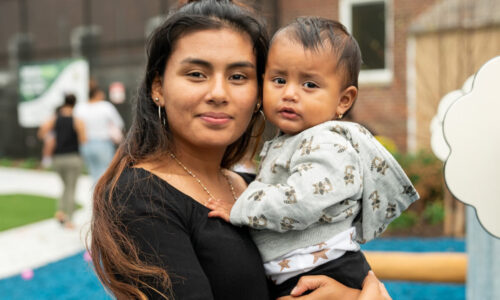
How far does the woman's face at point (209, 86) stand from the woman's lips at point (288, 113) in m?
0.10

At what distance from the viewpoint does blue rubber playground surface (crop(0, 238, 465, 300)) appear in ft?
17.1

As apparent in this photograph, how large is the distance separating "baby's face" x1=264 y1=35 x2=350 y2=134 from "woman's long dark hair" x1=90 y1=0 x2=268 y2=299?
0.30ft

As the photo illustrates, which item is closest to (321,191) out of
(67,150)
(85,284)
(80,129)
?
(85,284)

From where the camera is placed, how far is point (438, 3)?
9.41 metres

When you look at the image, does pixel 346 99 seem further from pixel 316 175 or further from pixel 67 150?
pixel 67 150

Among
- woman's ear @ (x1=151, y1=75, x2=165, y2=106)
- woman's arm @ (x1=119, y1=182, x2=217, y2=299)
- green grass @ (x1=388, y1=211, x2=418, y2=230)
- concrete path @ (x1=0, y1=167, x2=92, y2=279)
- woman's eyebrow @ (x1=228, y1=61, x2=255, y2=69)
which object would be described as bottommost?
concrete path @ (x1=0, y1=167, x2=92, y2=279)

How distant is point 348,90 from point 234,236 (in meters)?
0.61

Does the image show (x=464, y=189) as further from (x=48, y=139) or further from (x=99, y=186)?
(x=48, y=139)

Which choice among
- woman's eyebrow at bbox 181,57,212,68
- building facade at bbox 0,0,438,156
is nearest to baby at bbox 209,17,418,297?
woman's eyebrow at bbox 181,57,212,68

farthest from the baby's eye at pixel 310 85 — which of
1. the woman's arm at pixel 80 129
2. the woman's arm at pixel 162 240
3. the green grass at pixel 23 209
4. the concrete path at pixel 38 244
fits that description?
the green grass at pixel 23 209

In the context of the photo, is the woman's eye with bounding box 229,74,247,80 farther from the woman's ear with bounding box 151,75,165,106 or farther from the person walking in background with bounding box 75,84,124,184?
the person walking in background with bounding box 75,84,124,184

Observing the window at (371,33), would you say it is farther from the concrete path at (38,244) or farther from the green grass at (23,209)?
the green grass at (23,209)

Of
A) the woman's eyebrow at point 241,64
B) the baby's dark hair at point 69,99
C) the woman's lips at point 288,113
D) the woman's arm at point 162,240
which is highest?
the woman's eyebrow at point 241,64

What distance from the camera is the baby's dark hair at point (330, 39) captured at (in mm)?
1846
